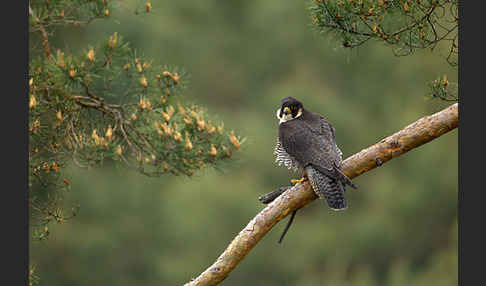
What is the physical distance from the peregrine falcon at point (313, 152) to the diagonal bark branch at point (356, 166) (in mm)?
145

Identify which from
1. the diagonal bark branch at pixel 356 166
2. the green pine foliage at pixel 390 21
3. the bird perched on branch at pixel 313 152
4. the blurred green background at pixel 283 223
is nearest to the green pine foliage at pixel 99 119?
the bird perched on branch at pixel 313 152

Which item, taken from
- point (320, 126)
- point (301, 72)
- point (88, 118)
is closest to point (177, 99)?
point (88, 118)

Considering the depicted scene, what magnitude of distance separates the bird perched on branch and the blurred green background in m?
7.27

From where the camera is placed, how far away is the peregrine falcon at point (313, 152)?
2.93 meters

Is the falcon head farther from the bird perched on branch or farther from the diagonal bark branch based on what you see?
the diagonal bark branch

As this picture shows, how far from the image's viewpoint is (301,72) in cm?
1394

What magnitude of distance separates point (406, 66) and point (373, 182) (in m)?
2.34

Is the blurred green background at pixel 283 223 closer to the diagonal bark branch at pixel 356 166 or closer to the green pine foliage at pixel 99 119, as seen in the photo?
the green pine foliage at pixel 99 119

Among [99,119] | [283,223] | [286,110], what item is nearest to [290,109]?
[286,110]

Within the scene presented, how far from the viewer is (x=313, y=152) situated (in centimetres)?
315

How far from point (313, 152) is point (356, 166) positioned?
1.29 ft

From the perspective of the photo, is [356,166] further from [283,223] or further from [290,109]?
[283,223]

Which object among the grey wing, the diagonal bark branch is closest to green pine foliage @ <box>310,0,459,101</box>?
the diagonal bark branch

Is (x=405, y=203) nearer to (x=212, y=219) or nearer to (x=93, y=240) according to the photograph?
(x=212, y=219)
